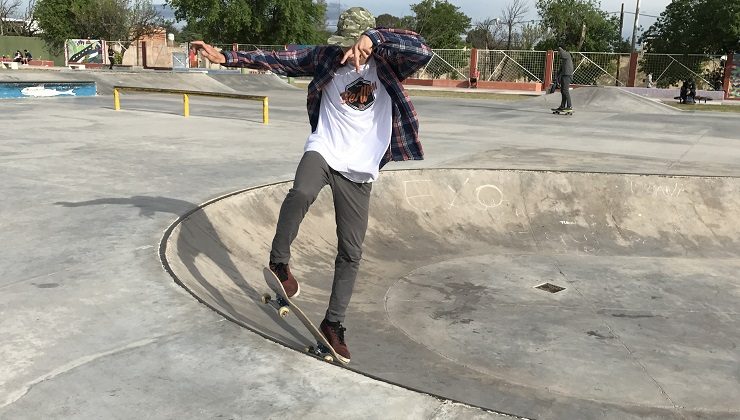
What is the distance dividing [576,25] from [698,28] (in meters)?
14.1

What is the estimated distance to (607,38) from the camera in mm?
61531

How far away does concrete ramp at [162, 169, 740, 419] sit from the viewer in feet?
12.5

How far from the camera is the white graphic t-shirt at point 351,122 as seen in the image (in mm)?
3311

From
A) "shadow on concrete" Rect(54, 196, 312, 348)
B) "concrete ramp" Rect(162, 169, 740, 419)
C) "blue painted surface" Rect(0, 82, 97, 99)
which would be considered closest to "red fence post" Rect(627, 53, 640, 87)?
"blue painted surface" Rect(0, 82, 97, 99)

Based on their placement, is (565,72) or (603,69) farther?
(603,69)

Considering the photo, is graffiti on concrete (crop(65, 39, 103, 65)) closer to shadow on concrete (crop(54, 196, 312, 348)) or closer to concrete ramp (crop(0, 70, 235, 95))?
concrete ramp (crop(0, 70, 235, 95))

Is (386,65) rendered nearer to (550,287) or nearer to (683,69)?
(550,287)

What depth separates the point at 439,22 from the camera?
78.9 metres

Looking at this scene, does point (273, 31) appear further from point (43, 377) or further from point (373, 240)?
point (43, 377)

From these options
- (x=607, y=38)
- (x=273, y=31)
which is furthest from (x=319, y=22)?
(x=607, y=38)

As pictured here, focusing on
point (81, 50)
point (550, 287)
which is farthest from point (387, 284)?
point (81, 50)

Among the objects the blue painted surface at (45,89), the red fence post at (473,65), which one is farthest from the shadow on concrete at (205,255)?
the red fence post at (473,65)

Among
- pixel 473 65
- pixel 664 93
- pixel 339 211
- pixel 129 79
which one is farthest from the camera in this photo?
pixel 473 65

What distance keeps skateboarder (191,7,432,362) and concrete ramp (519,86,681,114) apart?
19.8 m
